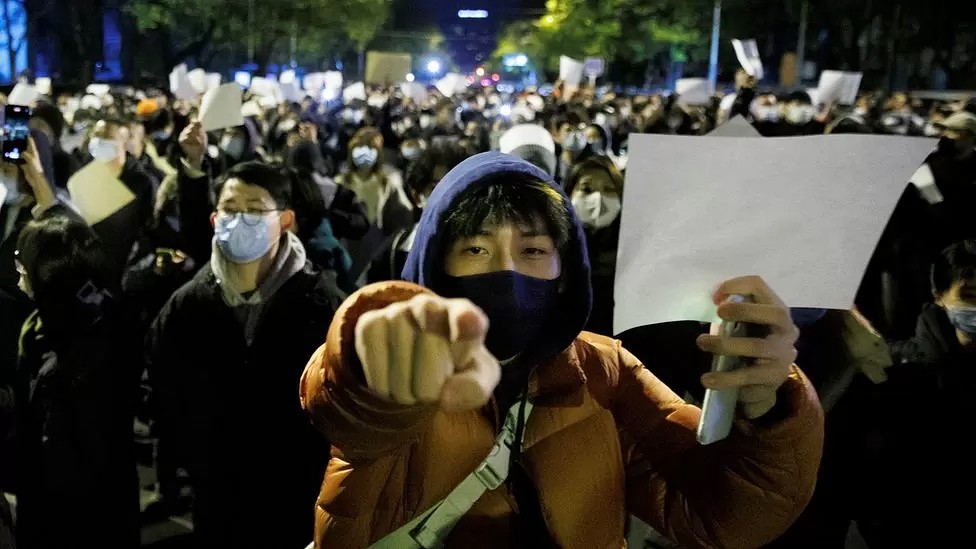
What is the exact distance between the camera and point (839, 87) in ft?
38.8

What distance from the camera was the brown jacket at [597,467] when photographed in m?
1.55

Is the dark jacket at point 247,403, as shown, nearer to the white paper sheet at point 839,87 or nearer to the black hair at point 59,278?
the black hair at point 59,278

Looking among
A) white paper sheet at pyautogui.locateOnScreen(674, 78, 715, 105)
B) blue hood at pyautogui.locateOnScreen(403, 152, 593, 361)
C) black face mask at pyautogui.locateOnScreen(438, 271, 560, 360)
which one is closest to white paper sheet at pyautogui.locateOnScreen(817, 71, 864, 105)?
white paper sheet at pyautogui.locateOnScreen(674, 78, 715, 105)

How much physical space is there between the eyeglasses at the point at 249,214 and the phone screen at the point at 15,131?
130 cm

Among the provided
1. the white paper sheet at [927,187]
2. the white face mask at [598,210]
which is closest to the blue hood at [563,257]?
the white face mask at [598,210]

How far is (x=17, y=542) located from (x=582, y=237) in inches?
107

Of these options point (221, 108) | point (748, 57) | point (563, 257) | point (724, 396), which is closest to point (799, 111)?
point (748, 57)

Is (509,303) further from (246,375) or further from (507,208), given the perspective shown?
(246,375)

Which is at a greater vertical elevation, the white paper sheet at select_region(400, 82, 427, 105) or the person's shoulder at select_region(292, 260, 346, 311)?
the person's shoulder at select_region(292, 260, 346, 311)

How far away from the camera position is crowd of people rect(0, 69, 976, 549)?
4.96ft

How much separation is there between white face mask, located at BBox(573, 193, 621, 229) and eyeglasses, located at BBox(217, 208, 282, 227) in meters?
1.69

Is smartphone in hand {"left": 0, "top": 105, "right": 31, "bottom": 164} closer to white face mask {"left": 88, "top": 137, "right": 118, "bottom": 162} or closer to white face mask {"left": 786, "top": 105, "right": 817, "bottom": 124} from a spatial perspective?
white face mask {"left": 88, "top": 137, "right": 118, "bottom": 162}

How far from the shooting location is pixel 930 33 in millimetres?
34531

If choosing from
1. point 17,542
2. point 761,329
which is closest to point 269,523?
point 17,542
